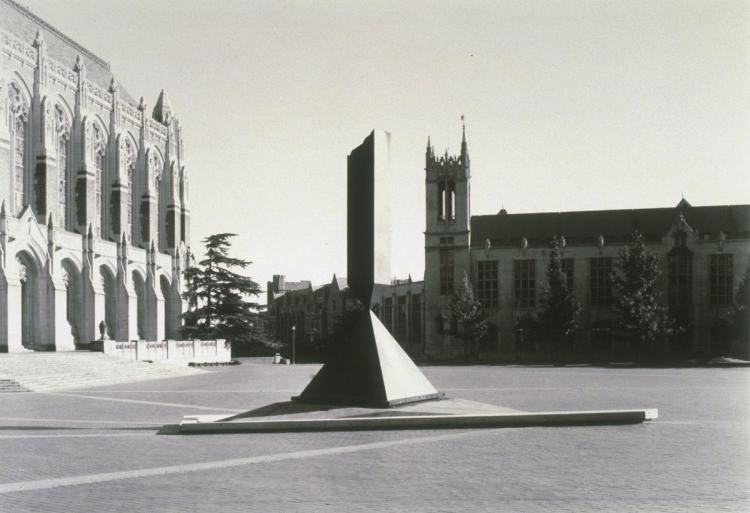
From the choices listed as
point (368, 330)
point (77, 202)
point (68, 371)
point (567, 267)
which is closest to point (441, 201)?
point (567, 267)

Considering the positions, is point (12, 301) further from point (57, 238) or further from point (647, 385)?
point (647, 385)

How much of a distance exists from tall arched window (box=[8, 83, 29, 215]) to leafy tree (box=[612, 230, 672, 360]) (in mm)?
42001

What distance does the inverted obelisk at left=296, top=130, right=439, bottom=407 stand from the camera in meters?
18.0

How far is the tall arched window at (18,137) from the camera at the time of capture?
47344mm

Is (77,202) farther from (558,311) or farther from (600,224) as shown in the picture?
(600,224)

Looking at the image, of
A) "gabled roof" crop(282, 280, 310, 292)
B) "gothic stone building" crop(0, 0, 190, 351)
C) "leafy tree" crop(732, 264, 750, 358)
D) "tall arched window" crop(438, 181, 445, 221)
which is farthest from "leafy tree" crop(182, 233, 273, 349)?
"gabled roof" crop(282, 280, 310, 292)

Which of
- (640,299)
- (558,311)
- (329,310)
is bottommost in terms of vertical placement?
(329,310)

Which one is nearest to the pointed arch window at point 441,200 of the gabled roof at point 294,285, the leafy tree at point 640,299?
the leafy tree at point 640,299

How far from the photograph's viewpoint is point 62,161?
53.6 m

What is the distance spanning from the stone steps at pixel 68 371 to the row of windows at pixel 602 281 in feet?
115

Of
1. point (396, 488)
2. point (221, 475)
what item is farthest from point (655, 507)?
point (221, 475)

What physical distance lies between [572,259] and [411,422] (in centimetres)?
5776

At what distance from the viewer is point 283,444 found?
14.3 m

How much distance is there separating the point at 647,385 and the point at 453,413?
604 inches
